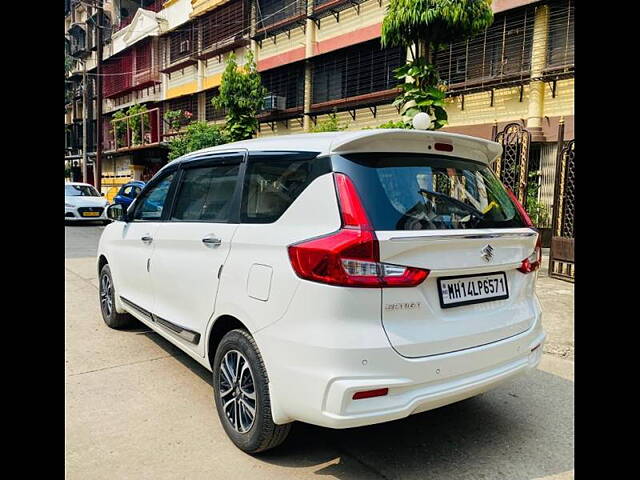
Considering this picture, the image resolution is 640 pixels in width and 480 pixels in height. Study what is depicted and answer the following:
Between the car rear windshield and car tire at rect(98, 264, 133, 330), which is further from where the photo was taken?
car tire at rect(98, 264, 133, 330)

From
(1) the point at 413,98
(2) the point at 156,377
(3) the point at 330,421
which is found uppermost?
(1) the point at 413,98

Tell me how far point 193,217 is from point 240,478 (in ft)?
5.77

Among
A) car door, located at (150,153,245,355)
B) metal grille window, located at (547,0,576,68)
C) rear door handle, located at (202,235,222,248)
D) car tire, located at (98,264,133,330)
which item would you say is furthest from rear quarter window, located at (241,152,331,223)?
metal grille window, located at (547,0,576,68)

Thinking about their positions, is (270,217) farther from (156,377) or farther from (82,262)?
(82,262)

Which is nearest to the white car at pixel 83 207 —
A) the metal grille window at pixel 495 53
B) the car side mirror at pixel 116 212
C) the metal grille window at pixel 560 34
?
the metal grille window at pixel 495 53

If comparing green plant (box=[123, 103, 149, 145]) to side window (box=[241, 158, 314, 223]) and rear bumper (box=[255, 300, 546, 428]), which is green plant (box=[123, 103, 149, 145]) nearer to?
side window (box=[241, 158, 314, 223])

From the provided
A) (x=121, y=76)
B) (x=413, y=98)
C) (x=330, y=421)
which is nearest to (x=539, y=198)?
(x=413, y=98)

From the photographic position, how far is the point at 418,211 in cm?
248

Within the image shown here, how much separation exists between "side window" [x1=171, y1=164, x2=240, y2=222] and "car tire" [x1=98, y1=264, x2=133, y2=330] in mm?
1700

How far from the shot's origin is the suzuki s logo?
259cm

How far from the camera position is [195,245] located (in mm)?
3256

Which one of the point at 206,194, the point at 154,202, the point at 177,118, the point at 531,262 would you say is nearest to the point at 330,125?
the point at 154,202

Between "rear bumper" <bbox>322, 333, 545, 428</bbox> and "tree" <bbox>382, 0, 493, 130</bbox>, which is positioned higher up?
"tree" <bbox>382, 0, 493, 130</bbox>
